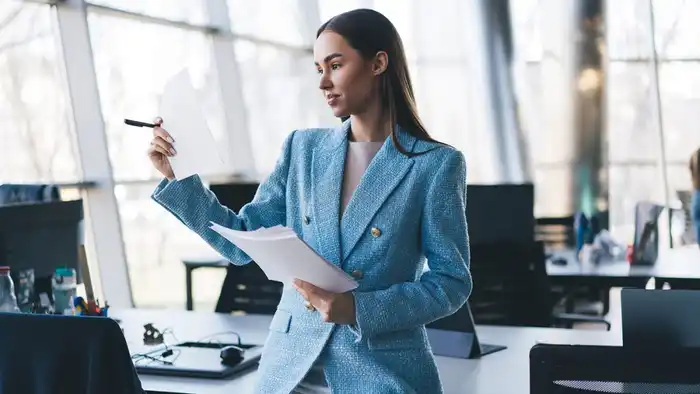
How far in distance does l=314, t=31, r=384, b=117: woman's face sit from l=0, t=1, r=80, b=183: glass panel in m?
4.62

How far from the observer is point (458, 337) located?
253cm

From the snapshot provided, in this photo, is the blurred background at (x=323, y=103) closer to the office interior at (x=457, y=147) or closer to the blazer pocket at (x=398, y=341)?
the office interior at (x=457, y=147)

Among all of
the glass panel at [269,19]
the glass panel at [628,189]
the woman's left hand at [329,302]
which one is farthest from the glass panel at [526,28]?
the woman's left hand at [329,302]

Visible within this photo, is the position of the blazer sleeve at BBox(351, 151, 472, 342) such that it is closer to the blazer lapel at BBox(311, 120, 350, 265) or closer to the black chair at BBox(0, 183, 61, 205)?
the blazer lapel at BBox(311, 120, 350, 265)

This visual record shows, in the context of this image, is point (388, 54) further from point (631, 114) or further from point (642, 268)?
point (631, 114)

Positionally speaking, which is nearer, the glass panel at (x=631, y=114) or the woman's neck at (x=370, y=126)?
the woman's neck at (x=370, y=126)

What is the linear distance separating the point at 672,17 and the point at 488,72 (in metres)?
1.77

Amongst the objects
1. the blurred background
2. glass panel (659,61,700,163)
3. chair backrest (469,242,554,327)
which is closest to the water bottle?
chair backrest (469,242,554,327)

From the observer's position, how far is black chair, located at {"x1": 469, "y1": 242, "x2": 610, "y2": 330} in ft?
12.3

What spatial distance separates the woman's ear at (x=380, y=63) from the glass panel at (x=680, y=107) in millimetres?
7454

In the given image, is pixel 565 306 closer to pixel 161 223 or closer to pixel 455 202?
pixel 455 202

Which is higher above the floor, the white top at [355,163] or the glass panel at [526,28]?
the glass panel at [526,28]

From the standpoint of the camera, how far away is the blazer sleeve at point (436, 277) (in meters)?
1.62

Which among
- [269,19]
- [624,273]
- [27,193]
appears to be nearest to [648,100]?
[269,19]
